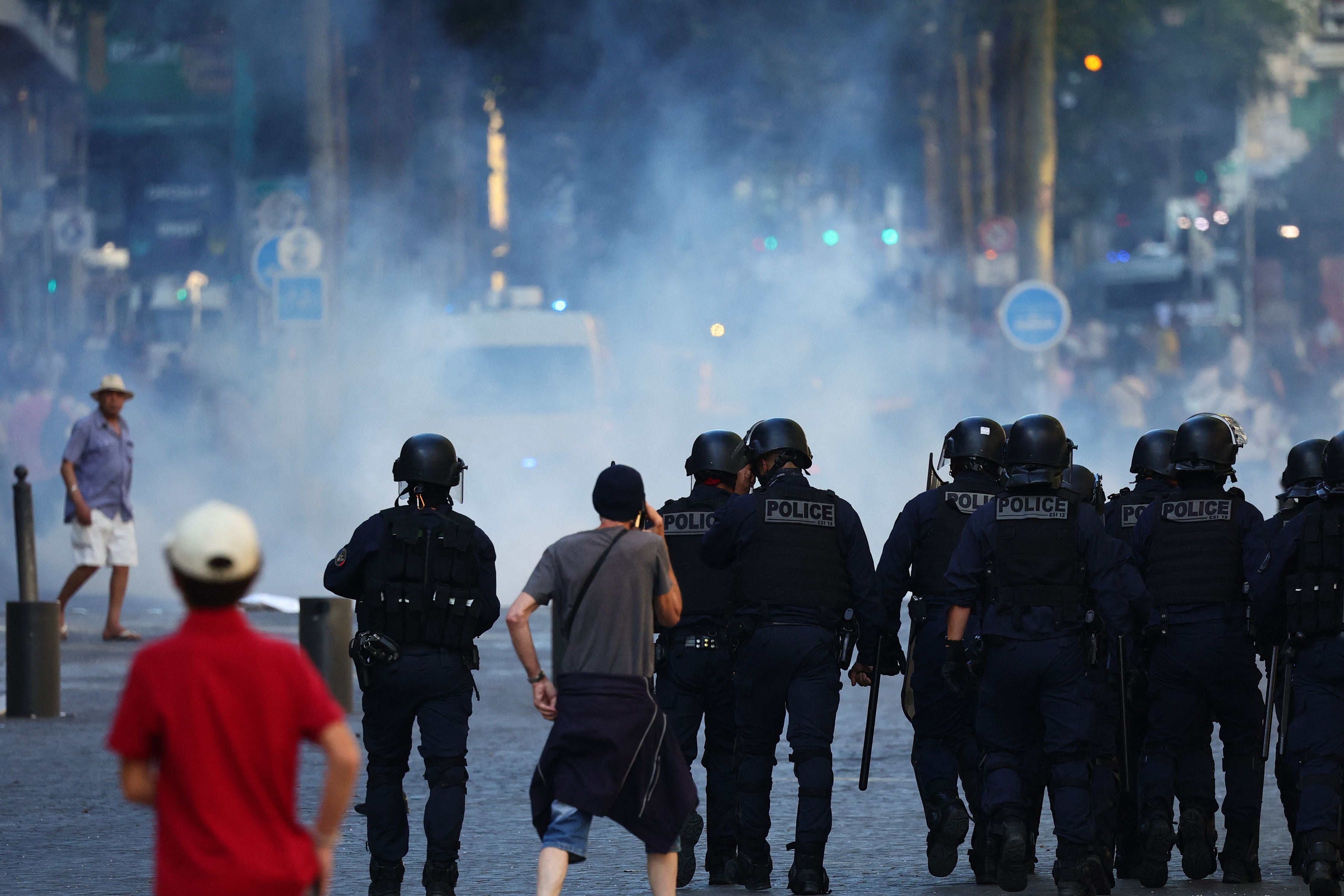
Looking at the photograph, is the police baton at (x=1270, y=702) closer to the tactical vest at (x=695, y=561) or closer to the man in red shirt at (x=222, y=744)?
the tactical vest at (x=695, y=561)

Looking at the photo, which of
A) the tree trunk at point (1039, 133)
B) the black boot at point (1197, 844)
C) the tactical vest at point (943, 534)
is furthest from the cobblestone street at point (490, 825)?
the tree trunk at point (1039, 133)

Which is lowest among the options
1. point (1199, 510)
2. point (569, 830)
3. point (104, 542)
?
point (569, 830)

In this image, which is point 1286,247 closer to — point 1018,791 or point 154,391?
point 154,391

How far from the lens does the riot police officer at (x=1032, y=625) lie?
6.38m

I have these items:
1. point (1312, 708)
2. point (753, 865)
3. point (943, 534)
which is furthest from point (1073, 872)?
Answer: point (943, 534)

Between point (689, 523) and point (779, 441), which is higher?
point (779, 441)

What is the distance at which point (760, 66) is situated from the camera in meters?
26.4

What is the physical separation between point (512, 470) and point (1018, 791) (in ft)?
39.2

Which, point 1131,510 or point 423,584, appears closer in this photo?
point 423,584

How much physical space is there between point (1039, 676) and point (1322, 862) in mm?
971

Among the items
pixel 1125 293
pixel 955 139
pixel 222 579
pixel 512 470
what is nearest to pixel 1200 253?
pixel 1125 293

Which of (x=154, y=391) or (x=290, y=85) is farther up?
(x=290, y=85)

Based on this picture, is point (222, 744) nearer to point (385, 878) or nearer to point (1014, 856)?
point (385, 878)

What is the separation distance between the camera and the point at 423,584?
20.4 ft
